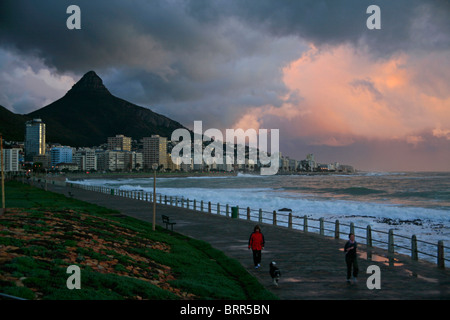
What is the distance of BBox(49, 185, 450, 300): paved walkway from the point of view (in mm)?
10117

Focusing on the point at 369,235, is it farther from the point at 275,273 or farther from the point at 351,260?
the point at 275,273

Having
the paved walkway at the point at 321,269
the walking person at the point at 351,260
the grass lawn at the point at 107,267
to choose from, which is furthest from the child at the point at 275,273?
the walking person at the point at 351,260

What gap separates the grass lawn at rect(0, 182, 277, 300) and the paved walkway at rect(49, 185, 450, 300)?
951 mm

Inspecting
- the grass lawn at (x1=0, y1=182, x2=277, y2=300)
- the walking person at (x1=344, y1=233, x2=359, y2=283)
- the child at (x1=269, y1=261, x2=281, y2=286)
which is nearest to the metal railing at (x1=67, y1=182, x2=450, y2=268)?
the walking person at (x1=344, y1=233, x2=359, y2=283)

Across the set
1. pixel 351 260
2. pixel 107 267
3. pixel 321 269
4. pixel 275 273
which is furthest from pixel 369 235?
pixel 107 267

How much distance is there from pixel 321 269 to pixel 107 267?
716 cm

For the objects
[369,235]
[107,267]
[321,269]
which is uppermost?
[107,267]

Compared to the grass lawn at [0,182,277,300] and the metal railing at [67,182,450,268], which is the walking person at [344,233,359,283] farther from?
the metal railing at [67,182,450,268]

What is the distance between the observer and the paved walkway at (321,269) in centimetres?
1012

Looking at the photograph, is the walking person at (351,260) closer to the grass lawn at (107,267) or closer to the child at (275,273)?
the child at (275,273)

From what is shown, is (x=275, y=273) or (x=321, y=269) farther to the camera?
(x=321, y=269)

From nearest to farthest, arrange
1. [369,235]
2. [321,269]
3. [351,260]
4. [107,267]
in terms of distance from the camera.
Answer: [107,267], [351,260], [321,269], [369,235]

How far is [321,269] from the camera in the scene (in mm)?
12820
